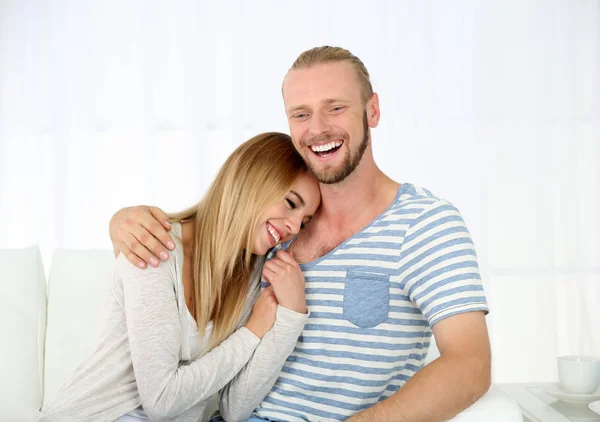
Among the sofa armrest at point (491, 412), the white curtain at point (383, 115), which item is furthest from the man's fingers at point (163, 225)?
the white curtain at point (383, 115)

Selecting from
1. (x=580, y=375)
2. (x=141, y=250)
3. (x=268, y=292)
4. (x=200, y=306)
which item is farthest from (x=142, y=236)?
(x=580, y=375)

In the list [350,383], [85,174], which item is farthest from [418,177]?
[350,383]

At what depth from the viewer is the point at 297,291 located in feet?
5.39

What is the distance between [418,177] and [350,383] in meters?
2.04

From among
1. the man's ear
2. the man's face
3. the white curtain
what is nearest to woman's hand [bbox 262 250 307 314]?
the man's face

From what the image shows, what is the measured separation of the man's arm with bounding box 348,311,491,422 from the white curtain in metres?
2.13

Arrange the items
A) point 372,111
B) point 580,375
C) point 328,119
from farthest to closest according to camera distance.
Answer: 1. point 580,375
2. point 372,111
3. point 328,119

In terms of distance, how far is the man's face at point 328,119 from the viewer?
1.74 meters

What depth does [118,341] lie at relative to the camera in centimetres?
163

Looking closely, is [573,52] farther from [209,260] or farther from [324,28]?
[209,260]

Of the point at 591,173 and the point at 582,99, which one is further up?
the point at 582,99

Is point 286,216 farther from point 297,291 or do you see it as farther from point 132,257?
point 132,257

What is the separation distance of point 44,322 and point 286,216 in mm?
893

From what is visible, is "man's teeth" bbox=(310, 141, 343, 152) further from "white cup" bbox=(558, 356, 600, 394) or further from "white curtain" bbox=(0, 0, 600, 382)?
"white curtain" bbox=(0, 0, 600, 382)
